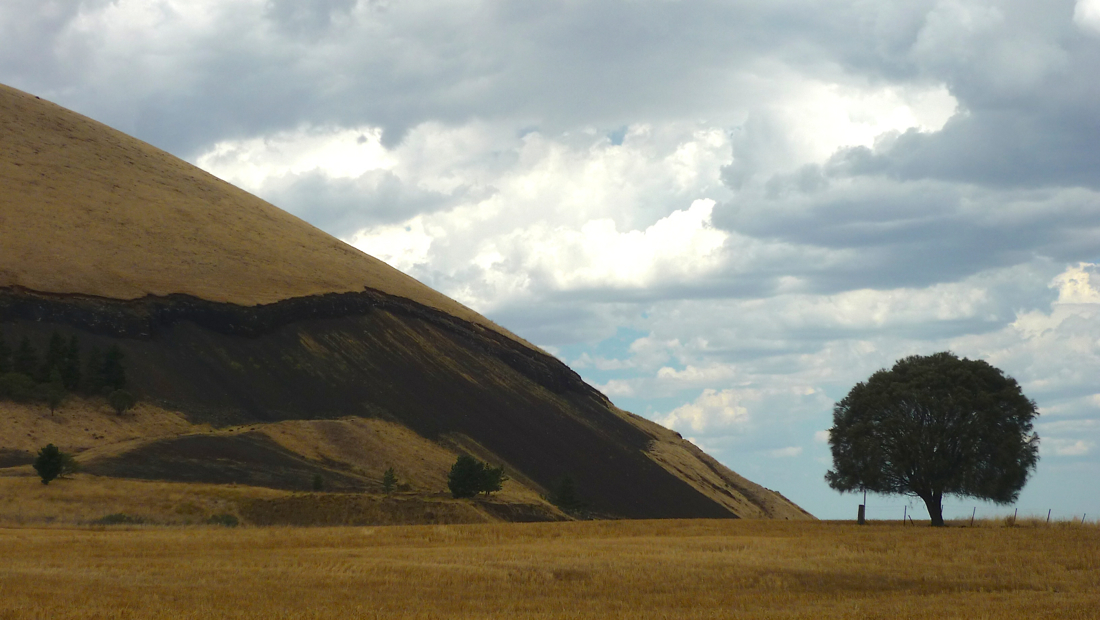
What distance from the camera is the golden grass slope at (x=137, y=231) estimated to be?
85438 mm

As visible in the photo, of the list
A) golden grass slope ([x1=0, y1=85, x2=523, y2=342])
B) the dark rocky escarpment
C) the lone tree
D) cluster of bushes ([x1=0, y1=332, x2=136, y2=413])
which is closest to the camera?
the lone tree

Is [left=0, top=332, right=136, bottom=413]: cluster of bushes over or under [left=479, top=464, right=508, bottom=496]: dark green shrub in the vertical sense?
over

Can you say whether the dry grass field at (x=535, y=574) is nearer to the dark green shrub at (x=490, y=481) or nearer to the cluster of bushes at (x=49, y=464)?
the cluster of bushes at (x=49, y=464)

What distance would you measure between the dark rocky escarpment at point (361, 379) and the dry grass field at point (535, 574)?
105 ft

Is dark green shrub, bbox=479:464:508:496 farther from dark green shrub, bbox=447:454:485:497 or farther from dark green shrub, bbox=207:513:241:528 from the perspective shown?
dark green shrub, bbox=207:513:241:528

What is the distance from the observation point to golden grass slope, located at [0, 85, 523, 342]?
85.4 meters

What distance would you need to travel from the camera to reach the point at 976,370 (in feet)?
158

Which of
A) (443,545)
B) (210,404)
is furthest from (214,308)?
(443,545)

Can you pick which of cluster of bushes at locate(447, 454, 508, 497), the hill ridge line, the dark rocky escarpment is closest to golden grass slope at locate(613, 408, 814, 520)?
the dark rocky escarpment

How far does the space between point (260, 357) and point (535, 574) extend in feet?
212

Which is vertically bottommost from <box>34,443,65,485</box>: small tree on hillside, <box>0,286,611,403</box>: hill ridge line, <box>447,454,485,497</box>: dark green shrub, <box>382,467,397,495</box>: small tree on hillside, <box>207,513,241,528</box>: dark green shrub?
<box>207,513,241,528</box>: dark green shrub

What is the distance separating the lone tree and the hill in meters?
25.0

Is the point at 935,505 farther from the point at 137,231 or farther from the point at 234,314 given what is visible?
the point at 137,231

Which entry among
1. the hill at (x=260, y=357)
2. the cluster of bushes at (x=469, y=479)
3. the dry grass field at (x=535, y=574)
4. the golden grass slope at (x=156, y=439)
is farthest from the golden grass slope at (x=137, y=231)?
the dry grass field at (x=535, y=574)
